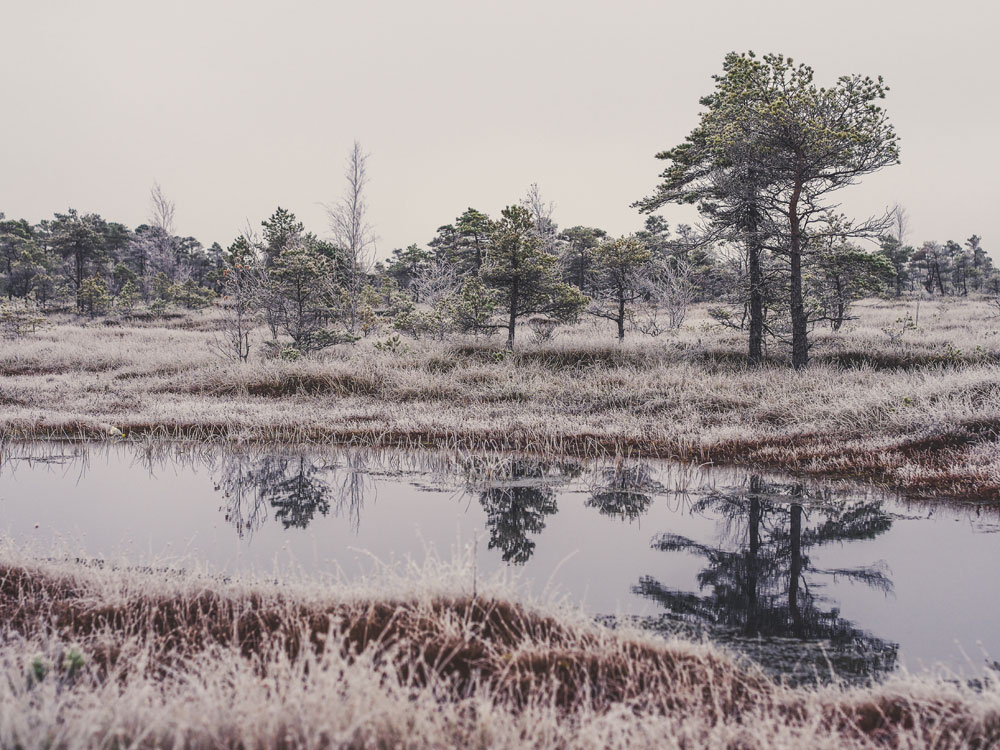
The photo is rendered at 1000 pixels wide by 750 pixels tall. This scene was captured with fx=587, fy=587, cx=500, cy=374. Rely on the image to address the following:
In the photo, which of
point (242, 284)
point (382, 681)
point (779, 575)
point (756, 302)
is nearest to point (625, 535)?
point (779, 575)

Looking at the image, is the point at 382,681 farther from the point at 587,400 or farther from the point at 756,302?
the point at 756,302

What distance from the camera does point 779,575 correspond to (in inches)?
259

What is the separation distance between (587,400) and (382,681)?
12.1 metres

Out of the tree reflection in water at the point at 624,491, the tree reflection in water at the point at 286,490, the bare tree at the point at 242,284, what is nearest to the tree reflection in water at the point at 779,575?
the tree reflection in water at the point at 624,491

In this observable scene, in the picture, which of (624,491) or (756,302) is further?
(756,302)

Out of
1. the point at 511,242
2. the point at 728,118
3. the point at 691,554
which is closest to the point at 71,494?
the point at 691,554

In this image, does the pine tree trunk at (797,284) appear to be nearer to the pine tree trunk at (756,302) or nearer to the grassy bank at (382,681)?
the pine tree trunk at (756,302)

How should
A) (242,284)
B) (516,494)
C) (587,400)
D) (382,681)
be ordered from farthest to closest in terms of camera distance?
(242,284), (587,400), (516,494), (382,681)

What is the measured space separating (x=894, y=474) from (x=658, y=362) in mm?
9792

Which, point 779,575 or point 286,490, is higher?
point 286,490

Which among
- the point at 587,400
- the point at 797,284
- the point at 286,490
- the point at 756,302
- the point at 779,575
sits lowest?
the point at 779,575

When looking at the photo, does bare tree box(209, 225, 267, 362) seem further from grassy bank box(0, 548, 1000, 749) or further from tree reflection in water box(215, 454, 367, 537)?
grassy bank box(0, 548, 1000, 749)

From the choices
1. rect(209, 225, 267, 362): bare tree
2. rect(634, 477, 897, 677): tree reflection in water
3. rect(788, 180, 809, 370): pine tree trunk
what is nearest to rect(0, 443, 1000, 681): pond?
rect(634, 477, 897, 677): tree reflection in water

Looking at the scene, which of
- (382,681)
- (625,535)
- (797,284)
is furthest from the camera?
(797,284)
